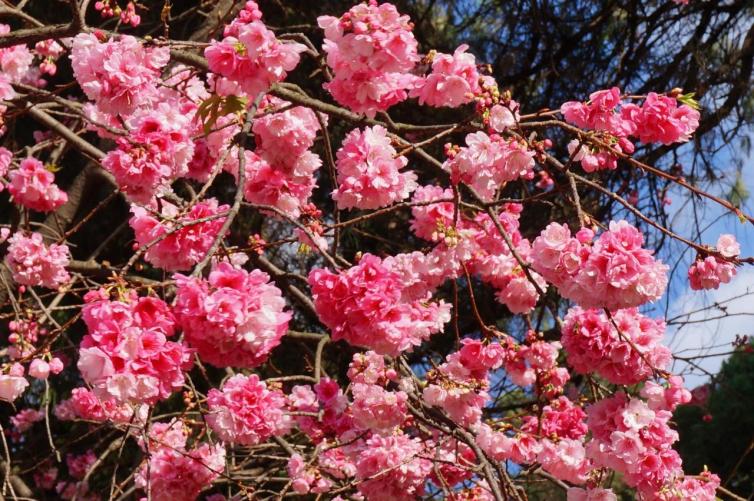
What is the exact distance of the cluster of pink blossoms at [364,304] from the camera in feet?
5.43

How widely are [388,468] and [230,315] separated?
1.11m

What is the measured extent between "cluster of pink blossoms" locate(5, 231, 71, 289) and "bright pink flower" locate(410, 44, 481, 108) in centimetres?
133

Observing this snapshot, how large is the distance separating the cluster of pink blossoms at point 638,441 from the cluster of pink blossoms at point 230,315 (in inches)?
33.1

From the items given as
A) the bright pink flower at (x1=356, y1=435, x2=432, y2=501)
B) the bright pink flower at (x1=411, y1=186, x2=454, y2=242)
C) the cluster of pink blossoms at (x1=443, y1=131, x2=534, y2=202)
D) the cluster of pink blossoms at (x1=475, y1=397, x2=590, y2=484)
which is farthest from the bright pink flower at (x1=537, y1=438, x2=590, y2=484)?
the cluster of pink blossoms at (x1=443, y1=131, x2=534, y2=202)

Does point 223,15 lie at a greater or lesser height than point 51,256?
greater

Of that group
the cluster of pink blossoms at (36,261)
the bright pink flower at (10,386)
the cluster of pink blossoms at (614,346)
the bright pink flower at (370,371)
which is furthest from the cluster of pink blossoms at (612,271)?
the cluster of pink blossoms at (36,261)

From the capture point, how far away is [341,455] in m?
2.88

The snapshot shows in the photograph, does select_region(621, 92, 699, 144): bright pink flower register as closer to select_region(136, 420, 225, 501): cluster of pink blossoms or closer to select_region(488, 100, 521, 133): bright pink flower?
select_region(488, 100, 521, 133): bright pink flower

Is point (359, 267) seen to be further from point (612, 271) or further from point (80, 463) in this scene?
point (80, 463)

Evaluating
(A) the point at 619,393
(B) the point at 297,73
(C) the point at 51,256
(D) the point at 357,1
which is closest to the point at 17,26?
(B) the point at 297,73

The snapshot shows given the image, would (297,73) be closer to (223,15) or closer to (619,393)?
(223,15)

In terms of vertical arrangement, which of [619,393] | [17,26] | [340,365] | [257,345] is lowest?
[340,365]

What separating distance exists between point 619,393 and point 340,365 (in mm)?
2389

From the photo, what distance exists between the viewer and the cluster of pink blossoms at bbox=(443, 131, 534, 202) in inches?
81.4
